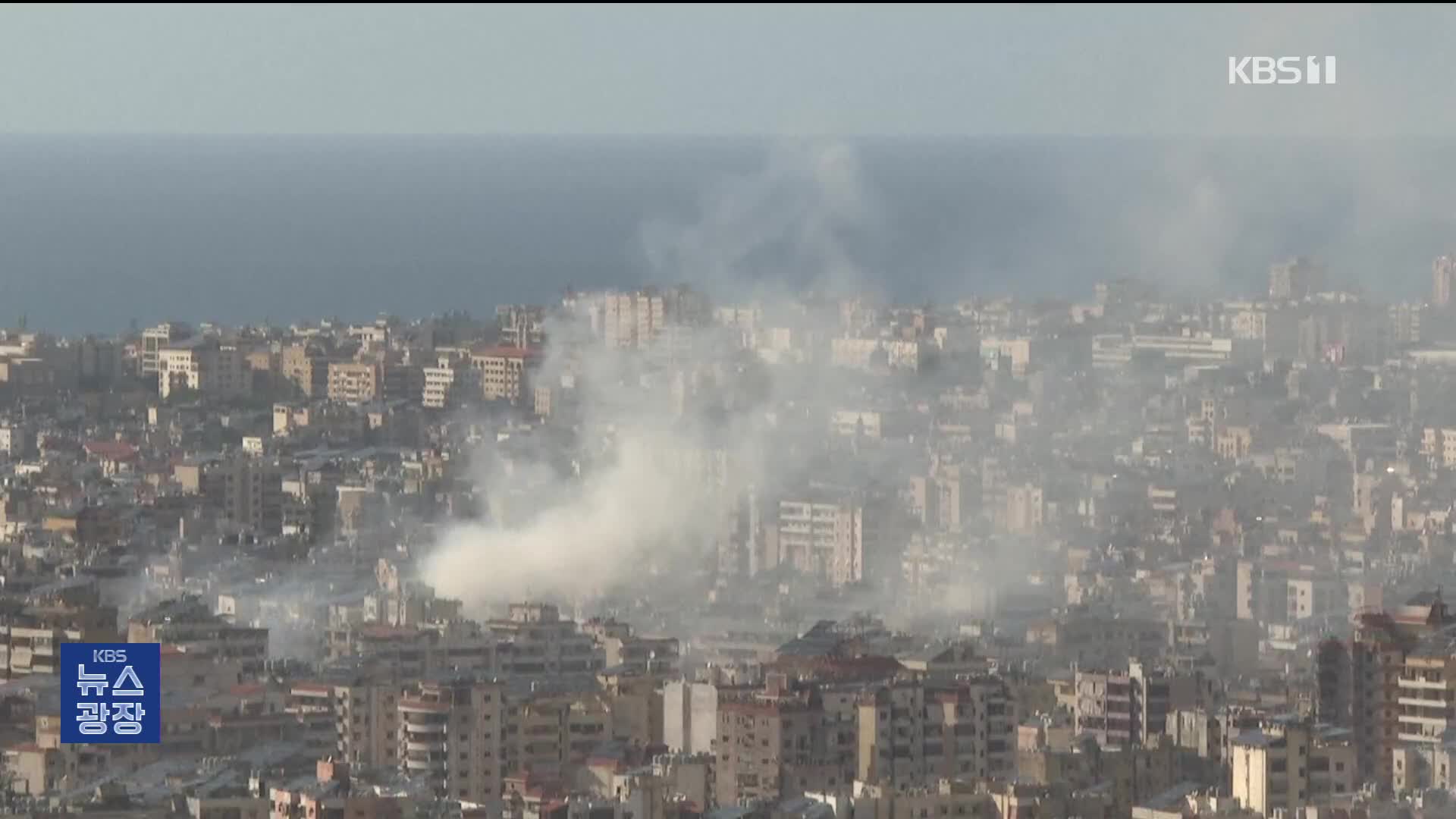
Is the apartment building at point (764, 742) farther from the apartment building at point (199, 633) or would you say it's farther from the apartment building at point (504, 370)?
the apartment building at point (504, 370)

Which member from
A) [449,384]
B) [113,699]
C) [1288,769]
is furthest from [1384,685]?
[449,384]

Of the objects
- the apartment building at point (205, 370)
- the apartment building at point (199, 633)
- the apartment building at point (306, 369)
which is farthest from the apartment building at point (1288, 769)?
the apartment building at point (306, 369)

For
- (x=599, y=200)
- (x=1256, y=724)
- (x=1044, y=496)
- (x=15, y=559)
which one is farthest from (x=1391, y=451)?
(x=599, y=200)

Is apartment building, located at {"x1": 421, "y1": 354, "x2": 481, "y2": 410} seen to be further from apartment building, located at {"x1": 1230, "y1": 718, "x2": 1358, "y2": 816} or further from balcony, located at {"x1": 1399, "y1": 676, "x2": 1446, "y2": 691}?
apartment building, located at {"x1": 1230, "y1": 718, "x2": 1358, "y2": 816}

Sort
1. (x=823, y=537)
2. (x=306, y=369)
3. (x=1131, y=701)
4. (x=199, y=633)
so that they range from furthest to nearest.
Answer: (x=306, y=369) → (x=823, y=537) → (x=199, y=633) → (x=1131, y=701)

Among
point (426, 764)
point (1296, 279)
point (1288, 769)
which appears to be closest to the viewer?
point (1288, 769)

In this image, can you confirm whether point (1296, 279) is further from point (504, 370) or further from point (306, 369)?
point (306, 369)

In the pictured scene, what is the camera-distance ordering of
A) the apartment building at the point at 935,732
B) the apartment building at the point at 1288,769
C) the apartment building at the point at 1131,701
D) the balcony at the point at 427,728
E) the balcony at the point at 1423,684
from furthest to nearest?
the apartment building at the point at 1131,701 → the balcony at the point at 1423,684 → the balcony at the point at 427,728 → the apartment building at the point at 935,732 → the apartment building at the point at 1288,769

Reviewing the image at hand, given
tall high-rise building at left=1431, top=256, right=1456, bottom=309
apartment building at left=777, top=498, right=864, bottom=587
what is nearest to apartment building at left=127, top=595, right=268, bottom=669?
apartment building at left=777, top=498, right=864, bottom=587

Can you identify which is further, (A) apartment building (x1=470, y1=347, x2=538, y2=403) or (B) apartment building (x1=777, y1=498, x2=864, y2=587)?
(A) apartment building (x1=470, y1=347, x2=538, y2=403)
